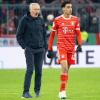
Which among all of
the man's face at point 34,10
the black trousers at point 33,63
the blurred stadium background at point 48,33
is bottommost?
the blurred stadium background at point 48,33

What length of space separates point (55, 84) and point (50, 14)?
33.1 ft

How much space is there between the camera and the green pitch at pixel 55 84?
48.9ft

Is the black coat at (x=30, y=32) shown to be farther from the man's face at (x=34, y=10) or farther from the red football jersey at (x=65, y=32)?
the red football jersey at (x=65, y=32)

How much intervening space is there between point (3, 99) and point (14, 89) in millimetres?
3103

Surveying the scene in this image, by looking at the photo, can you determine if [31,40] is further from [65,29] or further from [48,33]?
[48,33]

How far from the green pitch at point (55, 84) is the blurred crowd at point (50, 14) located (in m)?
3.93

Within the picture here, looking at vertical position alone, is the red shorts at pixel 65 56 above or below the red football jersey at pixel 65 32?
below

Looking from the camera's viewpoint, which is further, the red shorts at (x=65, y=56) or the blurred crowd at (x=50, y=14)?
the blurred crowd at (x=50, y=14)

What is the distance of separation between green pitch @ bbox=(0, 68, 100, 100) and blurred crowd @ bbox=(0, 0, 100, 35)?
393 cm

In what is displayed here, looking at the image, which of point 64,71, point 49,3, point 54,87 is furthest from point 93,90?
point 49,3

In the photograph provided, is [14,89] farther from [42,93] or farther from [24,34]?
[24,34]

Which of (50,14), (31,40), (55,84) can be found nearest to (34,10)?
(31,40)

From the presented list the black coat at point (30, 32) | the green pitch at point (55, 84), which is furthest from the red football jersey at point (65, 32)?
the green pitch at point (55, 84)

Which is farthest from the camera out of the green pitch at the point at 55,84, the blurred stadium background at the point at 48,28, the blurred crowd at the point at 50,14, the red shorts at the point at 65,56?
the blurred crowd at the point at 50,14
